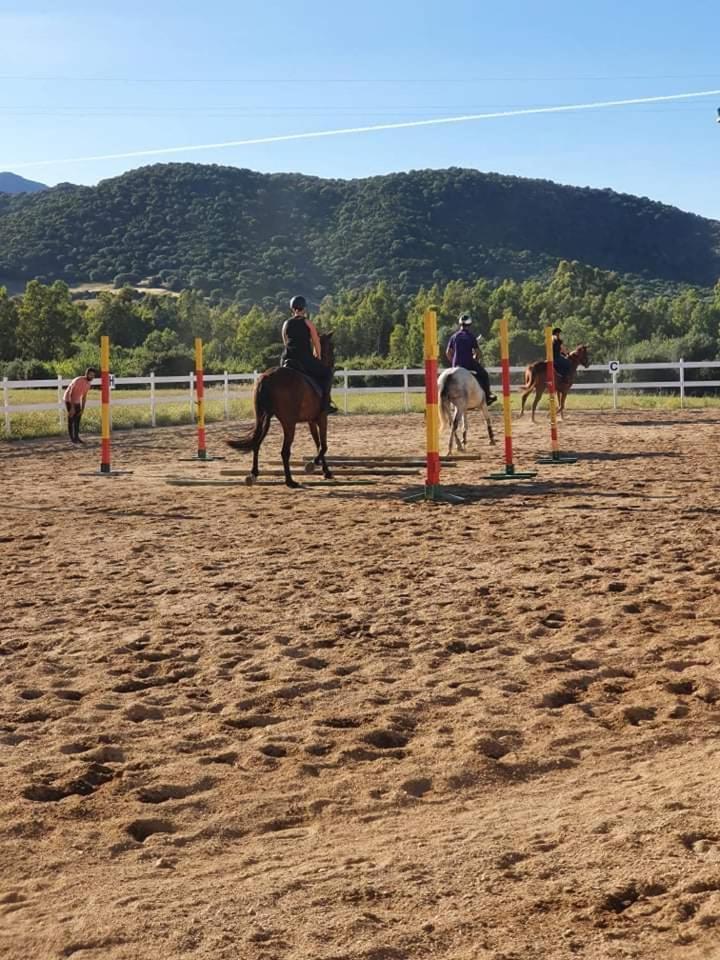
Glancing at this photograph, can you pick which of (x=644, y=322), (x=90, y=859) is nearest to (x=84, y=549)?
(x=90, y=859)

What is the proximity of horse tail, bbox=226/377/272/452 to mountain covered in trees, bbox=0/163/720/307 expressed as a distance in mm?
111307

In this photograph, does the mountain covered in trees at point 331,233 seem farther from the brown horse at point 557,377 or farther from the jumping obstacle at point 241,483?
the jumping obstacle at point 241,483

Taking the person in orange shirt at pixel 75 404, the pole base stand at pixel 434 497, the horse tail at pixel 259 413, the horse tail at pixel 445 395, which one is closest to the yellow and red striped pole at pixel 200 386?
the horse tail at pixel 259 413

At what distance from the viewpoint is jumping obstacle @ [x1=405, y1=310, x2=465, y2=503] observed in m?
12.5

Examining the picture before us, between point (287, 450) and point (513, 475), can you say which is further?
point (513, 475)

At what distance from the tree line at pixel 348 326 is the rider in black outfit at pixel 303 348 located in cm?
4142

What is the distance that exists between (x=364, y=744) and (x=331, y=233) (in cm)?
13686

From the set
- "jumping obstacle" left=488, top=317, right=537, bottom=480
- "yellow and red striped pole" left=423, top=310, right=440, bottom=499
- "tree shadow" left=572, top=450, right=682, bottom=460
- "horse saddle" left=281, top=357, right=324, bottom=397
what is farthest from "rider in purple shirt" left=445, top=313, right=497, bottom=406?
"yellow and red striped pole" left=423, top=310, right=440, bottom=499

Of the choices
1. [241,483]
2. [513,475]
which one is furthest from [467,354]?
[241,483]

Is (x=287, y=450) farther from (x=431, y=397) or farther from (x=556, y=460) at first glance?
(x=556, y=460)

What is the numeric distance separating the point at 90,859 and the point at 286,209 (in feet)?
458

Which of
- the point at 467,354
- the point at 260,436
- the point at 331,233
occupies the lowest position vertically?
the point at 260,436

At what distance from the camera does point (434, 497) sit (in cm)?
1323

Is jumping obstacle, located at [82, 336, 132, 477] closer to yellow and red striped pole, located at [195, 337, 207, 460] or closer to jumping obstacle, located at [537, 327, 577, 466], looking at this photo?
yellow and red striped pole, located at [195, 337, 207, 460]
